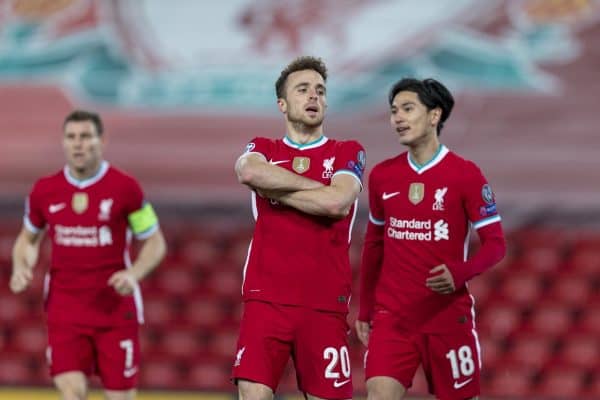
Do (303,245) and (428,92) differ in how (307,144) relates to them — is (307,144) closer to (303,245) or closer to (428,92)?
(303,245)

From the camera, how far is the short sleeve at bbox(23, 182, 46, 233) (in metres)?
5.62

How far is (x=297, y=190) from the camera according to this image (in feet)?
14.3

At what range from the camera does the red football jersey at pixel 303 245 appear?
4.44 metres

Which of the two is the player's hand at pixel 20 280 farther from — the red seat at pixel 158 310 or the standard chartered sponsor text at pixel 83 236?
the red seat at pixel 158 310

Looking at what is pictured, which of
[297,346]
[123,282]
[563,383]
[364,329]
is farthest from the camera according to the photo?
[563,383]

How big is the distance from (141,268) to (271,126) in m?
3.80

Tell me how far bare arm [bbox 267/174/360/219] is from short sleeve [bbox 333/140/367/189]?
0.11 meters

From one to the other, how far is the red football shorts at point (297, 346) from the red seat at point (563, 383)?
494cm

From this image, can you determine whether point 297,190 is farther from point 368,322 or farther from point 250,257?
point 368,322

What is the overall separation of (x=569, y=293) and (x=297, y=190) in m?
5.32

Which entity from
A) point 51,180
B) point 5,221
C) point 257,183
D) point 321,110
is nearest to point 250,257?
point 257,183

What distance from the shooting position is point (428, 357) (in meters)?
4.74

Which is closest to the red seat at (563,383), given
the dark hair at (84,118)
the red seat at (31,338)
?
the red seat at (31,338)

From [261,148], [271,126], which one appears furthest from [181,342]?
[261,148]
